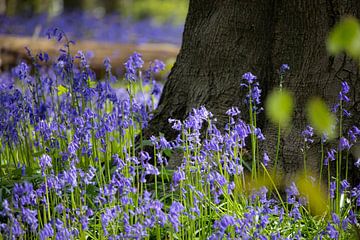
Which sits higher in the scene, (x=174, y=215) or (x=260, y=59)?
(x=260, y=59)

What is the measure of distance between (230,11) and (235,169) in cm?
141

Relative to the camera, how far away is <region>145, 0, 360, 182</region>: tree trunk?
3631 mm

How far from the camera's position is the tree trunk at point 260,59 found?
143 inches

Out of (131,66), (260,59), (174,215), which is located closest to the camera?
(174,215)

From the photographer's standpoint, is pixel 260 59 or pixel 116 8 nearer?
pixel 260 59

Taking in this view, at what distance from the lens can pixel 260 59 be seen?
12.8ft

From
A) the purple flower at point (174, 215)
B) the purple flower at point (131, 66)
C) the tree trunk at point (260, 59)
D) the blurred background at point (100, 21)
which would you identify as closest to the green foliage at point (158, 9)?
the blurred background at point (100, 21)

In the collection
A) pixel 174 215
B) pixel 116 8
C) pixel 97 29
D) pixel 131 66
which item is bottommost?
pixel 97 29

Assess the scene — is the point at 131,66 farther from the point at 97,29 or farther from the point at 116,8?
the point at 116,8

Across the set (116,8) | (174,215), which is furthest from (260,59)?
(116,8)

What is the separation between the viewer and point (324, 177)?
11.9ft

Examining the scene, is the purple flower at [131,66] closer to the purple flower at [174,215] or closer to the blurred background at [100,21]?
the purple flower at [174,215]

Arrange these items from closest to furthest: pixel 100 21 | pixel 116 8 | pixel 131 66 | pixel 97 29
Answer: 1. pixel 131 66
2. pixel 97 29
3. pixel 100 21
4. pixel 116 8

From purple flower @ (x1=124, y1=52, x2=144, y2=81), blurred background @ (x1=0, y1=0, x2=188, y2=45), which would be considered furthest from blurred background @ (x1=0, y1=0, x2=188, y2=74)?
purple flower @ (x1=124, y1=52, x2=144, y2=81)
